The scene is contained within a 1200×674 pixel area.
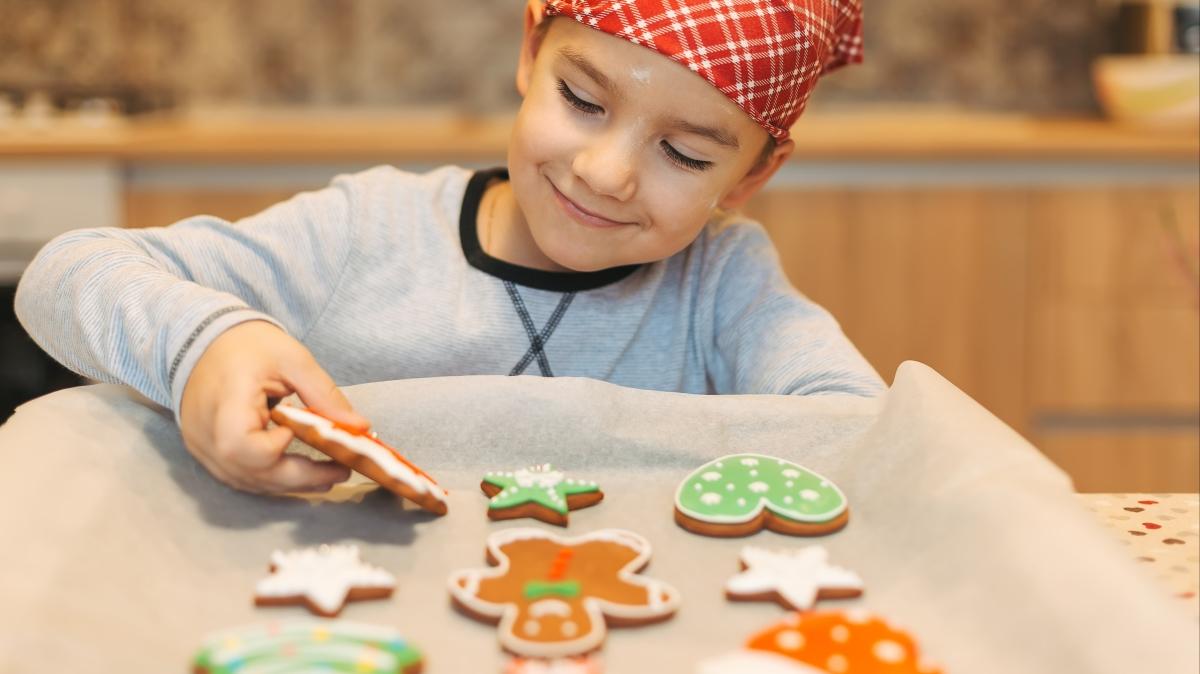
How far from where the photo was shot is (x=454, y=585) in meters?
0.55

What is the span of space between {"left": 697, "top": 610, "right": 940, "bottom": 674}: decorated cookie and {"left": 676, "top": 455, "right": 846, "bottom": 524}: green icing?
0.14 m

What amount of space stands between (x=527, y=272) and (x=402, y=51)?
5.15ft

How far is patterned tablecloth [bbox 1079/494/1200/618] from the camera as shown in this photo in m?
0.58

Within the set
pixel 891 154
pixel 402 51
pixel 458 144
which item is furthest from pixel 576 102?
pixel 402 51

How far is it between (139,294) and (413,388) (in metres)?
0.18

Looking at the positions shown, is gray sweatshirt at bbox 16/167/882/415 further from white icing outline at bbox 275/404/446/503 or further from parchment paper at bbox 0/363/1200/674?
white icing outline at bbox 275/404/446/503

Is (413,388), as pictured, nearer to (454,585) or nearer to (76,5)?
(454,585)

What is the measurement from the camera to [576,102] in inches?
35.2

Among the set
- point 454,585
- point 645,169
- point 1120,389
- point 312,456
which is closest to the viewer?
point 454,585

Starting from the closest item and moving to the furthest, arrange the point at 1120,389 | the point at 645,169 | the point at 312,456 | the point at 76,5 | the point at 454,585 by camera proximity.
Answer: the point at 454,585 → the point at 312,456 → the point at 645,169 → the point at 1120,389 → the point at 76,5

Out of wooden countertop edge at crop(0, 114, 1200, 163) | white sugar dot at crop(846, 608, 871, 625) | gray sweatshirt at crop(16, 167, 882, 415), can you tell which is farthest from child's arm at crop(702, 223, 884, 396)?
wooden countertop edge at crop(0, 114, 1200, 163)

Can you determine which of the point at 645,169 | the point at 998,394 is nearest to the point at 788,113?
the point at 645,169

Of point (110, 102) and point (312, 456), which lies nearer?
point (312, 456)

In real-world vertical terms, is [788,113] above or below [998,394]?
above
